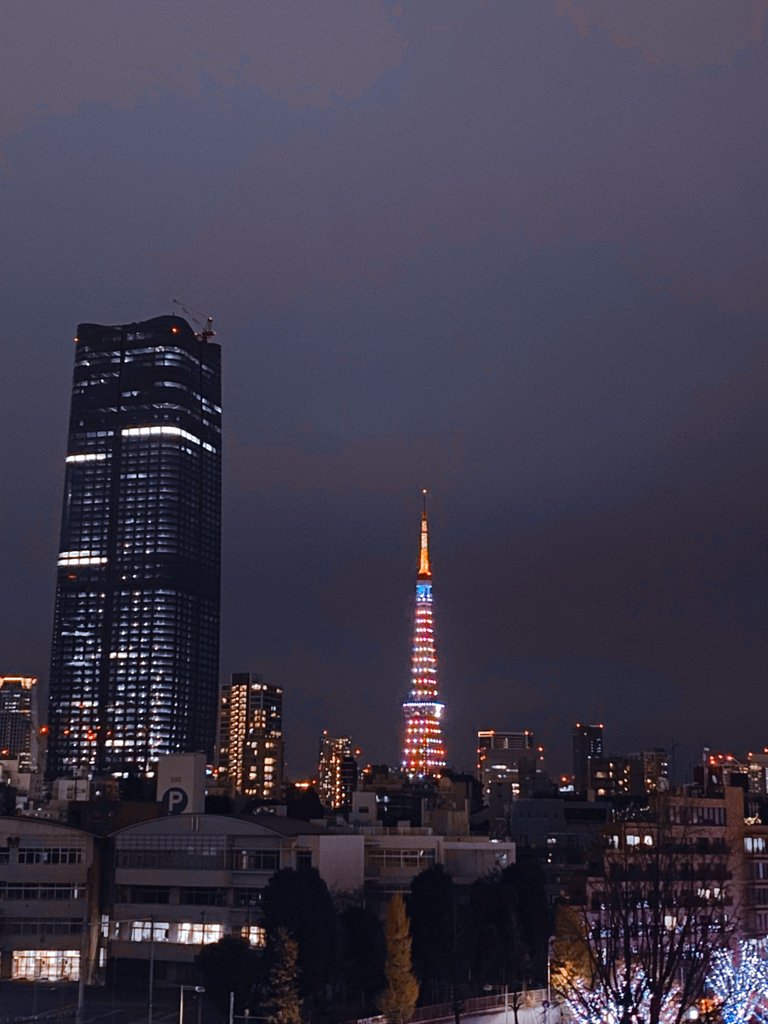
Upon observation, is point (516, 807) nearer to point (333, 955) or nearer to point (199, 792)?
point (199, 792)

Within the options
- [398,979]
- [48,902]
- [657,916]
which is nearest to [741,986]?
[657,916]

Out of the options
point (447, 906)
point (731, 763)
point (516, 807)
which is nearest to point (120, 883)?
point (447, 906)

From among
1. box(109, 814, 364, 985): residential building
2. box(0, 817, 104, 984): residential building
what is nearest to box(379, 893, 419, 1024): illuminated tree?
box(109, 814, 364, 985): residential building

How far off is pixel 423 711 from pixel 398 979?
144 meters

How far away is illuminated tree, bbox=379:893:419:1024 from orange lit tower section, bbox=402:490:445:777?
138640 millimetres

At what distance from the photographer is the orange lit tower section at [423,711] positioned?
18538 cm

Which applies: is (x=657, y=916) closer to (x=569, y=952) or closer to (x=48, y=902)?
(x=569, y=952)

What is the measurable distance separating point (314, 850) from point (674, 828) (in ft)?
A: 49.6

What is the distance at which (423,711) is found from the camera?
18638 centimetres

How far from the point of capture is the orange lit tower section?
18538 cm

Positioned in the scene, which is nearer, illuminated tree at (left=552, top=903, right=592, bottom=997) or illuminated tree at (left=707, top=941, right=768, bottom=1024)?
illuminated tree at (left=707, top=941, right=768, bottom=1024)

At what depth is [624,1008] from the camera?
27359mm

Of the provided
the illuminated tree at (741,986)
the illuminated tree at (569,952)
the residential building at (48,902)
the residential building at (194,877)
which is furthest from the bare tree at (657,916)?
the residential building at (48,902)

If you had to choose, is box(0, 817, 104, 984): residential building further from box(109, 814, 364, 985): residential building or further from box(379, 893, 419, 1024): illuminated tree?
box(379, 893, 419, 1024): illuminated tree
